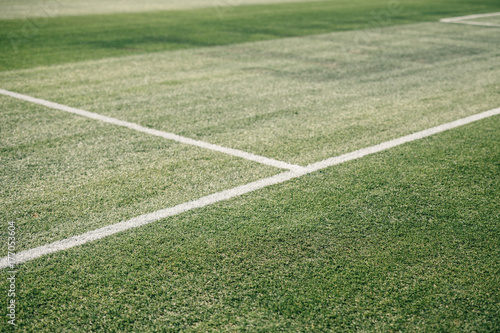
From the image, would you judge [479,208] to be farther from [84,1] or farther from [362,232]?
[84,1]

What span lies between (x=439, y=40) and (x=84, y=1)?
13140 mm

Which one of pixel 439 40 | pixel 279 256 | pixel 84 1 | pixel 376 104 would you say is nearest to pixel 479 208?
pixel 279 256

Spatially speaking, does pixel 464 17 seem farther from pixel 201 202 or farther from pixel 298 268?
pixel 298 268

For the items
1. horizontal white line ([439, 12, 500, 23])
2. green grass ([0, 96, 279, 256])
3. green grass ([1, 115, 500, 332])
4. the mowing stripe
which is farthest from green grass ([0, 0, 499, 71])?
green grass ([1, 115, 500, 332])

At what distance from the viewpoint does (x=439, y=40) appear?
9.91 m

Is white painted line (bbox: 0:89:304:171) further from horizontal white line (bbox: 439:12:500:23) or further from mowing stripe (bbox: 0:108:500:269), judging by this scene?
horizontal white line (bbox: 439:12:500:23)

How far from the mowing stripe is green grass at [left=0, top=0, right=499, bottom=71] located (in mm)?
5163

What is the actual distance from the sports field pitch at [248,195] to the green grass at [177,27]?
0.87 metres

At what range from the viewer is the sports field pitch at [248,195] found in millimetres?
2283

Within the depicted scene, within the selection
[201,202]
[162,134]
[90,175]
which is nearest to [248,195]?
[201,202]

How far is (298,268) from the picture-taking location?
8.37 feet

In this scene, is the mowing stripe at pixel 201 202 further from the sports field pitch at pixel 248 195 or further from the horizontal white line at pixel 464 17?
the horizontal white line at pixel 464 17

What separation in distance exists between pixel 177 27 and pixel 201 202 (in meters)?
8.82

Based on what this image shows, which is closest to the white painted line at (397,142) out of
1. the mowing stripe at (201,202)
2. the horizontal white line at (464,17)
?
the mowing stripe at (201,202)
